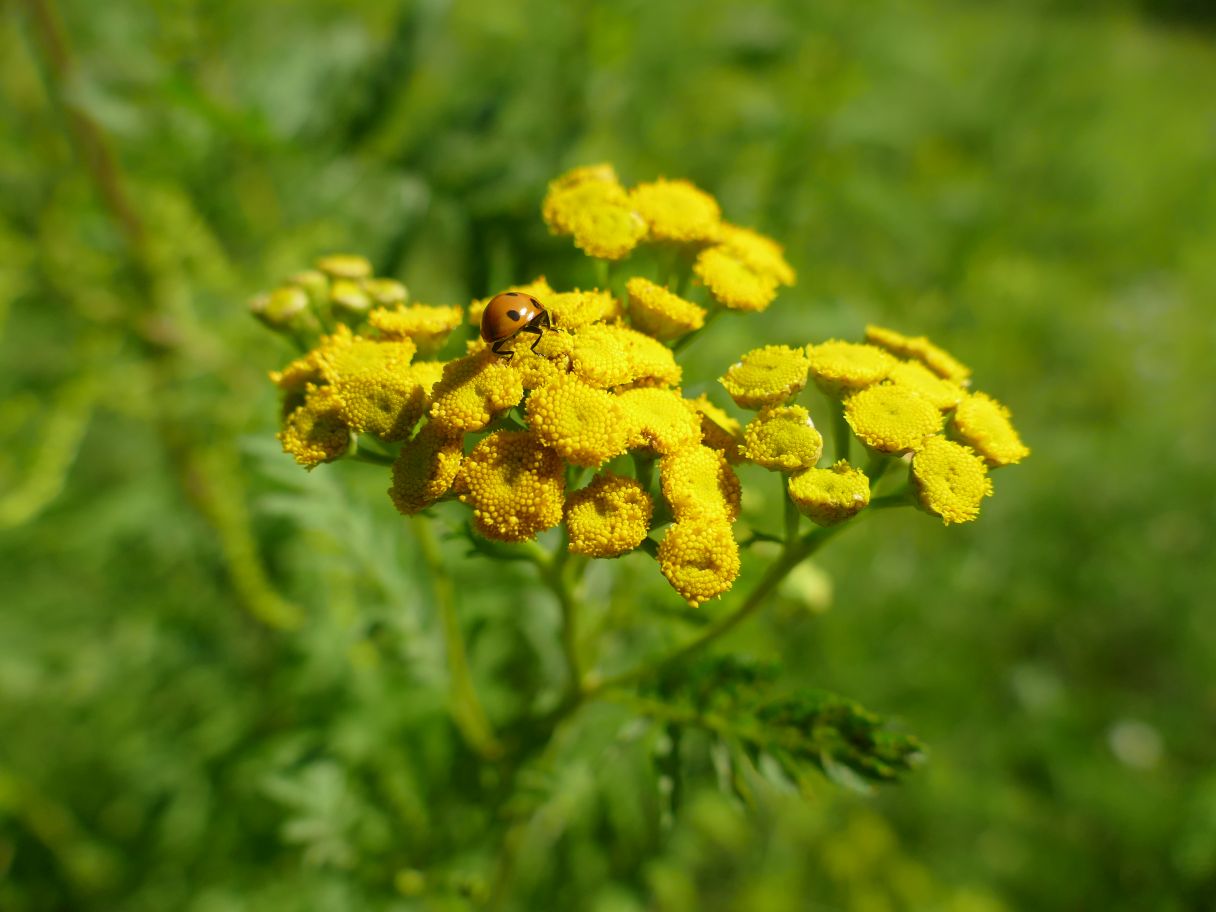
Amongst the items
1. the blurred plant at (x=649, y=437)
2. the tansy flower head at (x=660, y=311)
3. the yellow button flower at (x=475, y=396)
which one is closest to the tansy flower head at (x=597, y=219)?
the blurred plant at (x=649, y=437)

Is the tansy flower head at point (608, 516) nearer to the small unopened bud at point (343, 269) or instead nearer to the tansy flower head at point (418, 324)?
the tansy flower head at point (418, 324)

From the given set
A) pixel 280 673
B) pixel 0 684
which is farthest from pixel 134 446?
pixel 280 673

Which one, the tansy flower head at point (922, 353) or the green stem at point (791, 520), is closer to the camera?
the green stem at point (791, 520)

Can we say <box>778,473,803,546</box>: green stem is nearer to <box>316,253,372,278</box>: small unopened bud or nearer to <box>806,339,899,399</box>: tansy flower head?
<box>806,339,899,399</box>: tansy flower head

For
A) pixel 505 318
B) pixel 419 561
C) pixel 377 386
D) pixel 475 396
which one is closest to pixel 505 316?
pixel 505 318

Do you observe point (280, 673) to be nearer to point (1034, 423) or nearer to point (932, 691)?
point (932, 691)

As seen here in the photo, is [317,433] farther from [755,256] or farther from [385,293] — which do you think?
[755,256]
